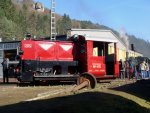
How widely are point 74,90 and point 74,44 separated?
9357 millimetres

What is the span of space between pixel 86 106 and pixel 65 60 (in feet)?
49.7

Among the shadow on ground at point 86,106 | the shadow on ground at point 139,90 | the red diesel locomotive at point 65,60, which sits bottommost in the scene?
the shadow on ground at point 86,106

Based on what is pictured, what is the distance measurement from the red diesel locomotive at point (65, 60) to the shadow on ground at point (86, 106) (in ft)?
34.6

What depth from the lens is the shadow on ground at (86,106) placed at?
14116 mm

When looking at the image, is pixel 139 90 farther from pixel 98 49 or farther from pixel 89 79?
pixel 98 49

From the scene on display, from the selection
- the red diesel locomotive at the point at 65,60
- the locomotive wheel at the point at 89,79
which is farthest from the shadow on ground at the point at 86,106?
the red diesel locomotive at the point at 65,60

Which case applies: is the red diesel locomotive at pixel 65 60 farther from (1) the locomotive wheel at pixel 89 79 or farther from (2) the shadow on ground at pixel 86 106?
(2) the shadow on ground at pixel 86 106

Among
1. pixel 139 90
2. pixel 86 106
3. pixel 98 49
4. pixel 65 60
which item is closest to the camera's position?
pixel 86 106

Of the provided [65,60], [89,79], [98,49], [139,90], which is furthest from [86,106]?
[98,49]

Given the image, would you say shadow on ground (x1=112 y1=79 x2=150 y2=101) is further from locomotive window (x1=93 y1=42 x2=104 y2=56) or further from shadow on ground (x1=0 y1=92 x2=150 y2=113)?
locomotive window (x1=93 y1=42 x2=104 y2=56)

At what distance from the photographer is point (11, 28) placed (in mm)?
114562

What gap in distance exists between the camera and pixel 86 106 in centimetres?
1488

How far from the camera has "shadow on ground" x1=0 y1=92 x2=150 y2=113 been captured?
14.1 meters

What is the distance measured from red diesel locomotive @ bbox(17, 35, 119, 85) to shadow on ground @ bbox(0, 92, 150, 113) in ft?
34.6
